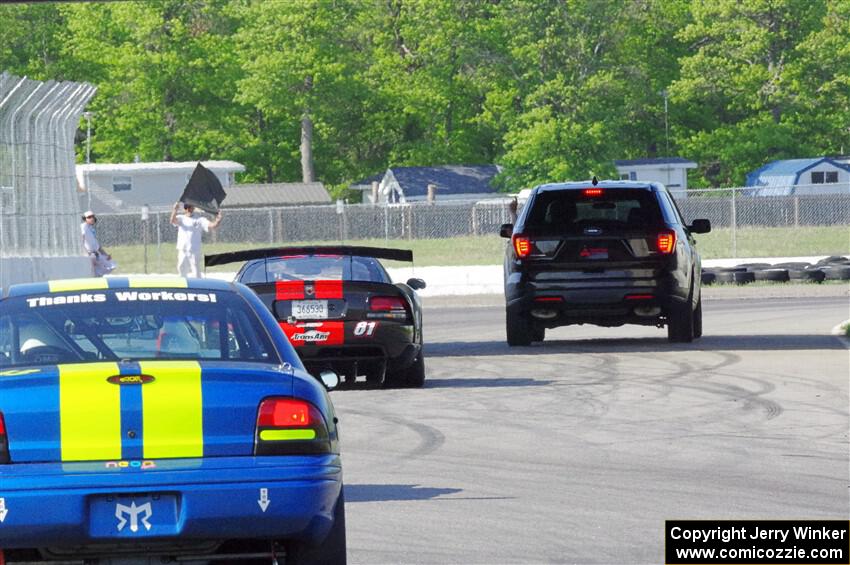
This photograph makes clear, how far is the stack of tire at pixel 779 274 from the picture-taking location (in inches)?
1304

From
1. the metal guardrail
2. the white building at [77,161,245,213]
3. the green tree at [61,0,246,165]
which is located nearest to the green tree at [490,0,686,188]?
the green tree at [61,0,246,165]

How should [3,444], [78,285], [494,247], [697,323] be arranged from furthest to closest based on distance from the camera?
1. [494,247]
2. [697,323]
3. [78,285]
4. [3,444]

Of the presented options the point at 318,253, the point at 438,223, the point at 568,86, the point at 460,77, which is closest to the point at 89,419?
the point at 318,253

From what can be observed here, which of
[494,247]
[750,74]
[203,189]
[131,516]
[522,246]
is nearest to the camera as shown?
[131,516]

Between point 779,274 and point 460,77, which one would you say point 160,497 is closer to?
point 779,274

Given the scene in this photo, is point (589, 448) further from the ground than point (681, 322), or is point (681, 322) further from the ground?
point (681, 322)

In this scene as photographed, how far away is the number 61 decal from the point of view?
15117mm

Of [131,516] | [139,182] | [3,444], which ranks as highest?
[139,182]

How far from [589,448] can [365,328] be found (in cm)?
383

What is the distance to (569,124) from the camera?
8219cm

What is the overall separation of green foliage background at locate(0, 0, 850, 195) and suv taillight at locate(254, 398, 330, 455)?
74478 millimetres

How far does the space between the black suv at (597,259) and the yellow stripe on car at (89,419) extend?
40.0ft

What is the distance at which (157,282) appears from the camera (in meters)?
7.86

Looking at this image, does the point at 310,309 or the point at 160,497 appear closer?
the point at 160,497
